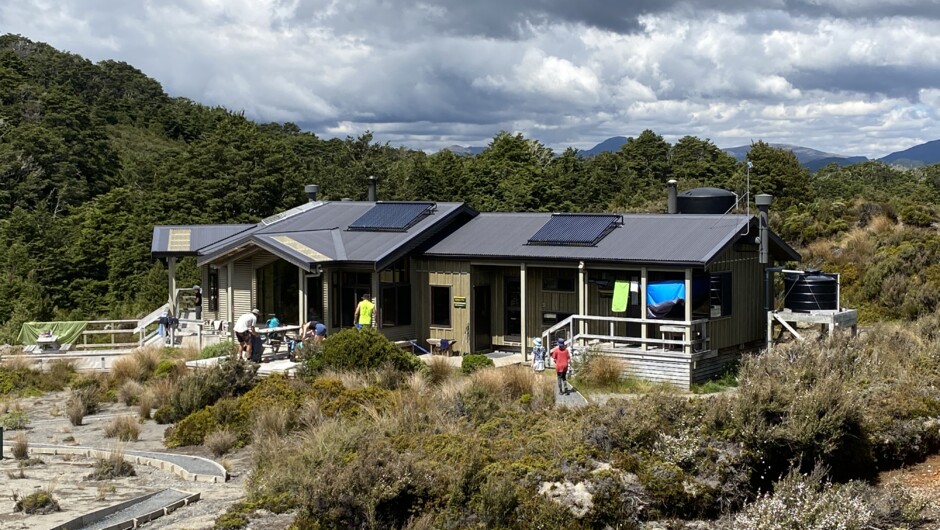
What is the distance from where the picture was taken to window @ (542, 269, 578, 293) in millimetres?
24172

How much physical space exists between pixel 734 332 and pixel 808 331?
325 centimetres

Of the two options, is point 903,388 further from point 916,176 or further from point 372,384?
point 916,176

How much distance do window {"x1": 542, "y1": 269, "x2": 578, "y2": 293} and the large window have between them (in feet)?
12.4

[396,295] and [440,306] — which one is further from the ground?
[396,295]

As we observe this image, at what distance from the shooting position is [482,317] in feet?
83.4

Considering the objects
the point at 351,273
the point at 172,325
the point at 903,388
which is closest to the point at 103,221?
the point at 172,325

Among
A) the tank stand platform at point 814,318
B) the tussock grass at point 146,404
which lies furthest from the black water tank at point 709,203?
the tussock grass at point 146,404

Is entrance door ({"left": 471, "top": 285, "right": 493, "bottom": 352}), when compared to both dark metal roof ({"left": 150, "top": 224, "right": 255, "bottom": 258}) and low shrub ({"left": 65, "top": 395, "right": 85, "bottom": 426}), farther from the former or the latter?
low shrub ({"left": 65, "top": 395, "right": 85, "bottom": 426})

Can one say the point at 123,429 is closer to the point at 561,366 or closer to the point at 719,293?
the point at 561,366

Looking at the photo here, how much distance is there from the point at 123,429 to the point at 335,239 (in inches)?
390

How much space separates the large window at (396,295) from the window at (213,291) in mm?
6198

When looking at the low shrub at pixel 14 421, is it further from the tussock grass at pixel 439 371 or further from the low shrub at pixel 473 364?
the low shrub at pixel 473 364

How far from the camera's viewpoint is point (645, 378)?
21.1 metres

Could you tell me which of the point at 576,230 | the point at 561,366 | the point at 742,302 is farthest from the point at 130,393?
the point at 742,302
